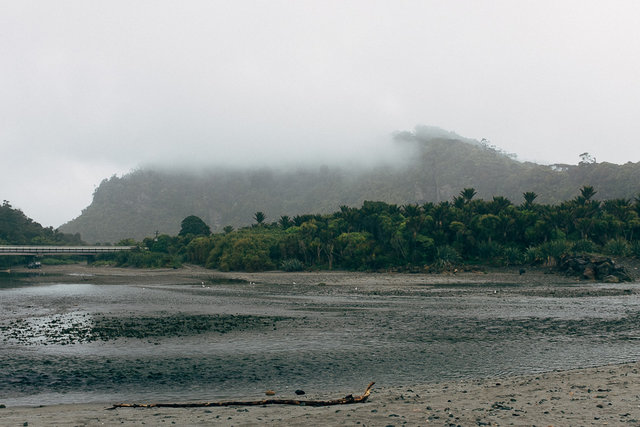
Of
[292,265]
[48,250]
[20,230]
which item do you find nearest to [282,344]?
[292,265]

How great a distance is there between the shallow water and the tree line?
40216mm

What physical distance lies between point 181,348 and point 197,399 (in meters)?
7.69

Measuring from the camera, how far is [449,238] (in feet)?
271

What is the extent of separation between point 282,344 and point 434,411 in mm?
11192

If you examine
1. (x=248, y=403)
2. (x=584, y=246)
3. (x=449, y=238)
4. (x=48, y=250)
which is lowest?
(x=248, y=403)

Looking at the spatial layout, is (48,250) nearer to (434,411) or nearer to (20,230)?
(20,230)

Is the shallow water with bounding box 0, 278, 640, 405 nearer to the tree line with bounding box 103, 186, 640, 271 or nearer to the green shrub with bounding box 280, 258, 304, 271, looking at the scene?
the tree line with bounding box 103, 186, 640, 271

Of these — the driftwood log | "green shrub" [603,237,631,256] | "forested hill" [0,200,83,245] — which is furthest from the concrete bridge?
the driftwood log

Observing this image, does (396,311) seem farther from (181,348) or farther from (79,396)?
(79,396)

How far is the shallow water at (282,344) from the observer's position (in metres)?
14.7

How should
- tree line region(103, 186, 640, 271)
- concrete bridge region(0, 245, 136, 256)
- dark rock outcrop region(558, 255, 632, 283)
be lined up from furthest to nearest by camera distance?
concrete bridge region(0, 245, 136, 256)
tree line region(103, 186, 640, 271)
dark rock outcrop region(558, 255, 632, 283)

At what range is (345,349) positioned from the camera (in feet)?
64.4

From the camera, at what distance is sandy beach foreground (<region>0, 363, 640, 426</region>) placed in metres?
9.77

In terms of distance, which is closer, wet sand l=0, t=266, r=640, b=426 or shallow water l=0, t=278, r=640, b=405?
wet sand l=0, t=266, r=640, b=426
